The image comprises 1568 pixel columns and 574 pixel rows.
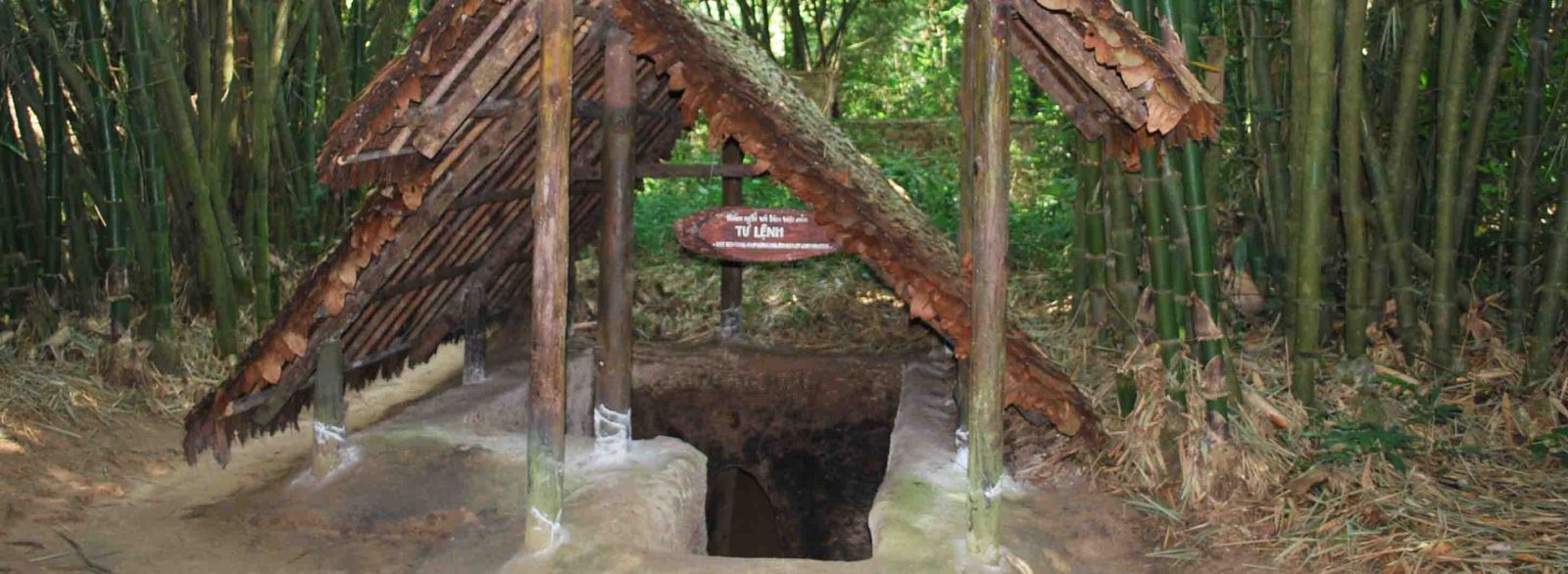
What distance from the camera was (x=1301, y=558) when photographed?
15.9 ft

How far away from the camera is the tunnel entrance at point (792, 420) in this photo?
735 centimetres

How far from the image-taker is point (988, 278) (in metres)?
4.25

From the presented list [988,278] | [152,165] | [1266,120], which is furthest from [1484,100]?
[152,165]

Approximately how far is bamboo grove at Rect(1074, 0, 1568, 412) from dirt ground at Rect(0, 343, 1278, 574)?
0.97m

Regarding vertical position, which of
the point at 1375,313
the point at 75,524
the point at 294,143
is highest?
the point at 294,143

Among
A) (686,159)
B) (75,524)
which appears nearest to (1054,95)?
(75,524)

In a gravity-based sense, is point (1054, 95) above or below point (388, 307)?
above

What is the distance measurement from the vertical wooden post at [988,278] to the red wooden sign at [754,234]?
4.25 ft

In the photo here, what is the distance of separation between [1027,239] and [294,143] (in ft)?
14.3

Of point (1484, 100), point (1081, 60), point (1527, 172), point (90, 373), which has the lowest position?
point (90, 373)

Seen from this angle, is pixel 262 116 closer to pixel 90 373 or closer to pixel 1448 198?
pixel 90 373

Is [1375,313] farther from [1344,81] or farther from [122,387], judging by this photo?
[122,387]

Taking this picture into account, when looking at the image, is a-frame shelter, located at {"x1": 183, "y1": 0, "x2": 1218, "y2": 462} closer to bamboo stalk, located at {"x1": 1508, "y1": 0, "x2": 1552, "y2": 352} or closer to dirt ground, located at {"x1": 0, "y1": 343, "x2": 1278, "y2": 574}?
dirt ground, located at {"x1": 0, "y1": 343, "x2": 1278, "y2": 574}

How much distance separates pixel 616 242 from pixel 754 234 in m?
0.52
